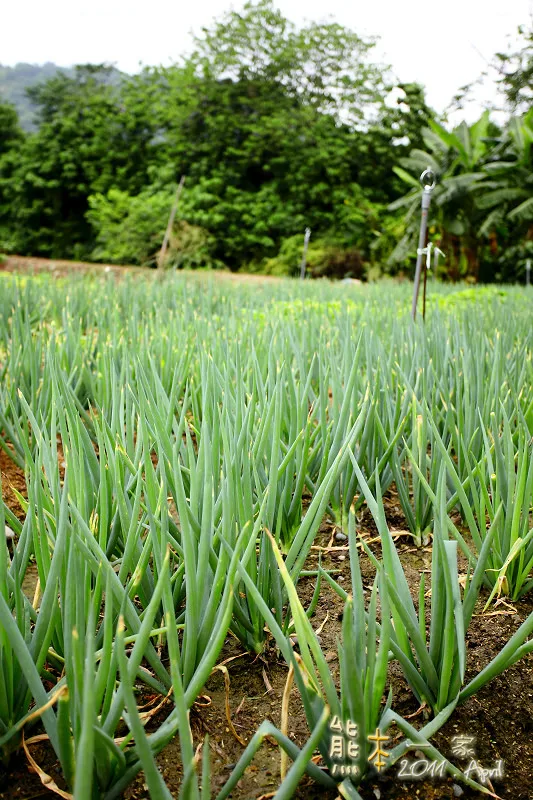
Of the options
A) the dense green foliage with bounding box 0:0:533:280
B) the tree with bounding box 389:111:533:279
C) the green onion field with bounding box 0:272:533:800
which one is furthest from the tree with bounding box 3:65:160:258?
the green onion field with bounding box 0:272:533:800

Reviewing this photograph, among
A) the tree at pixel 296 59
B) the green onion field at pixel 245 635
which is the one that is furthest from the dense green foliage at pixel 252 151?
the green onion field at pixel 245 635

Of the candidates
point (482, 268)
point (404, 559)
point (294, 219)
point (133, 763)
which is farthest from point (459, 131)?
point (133, 763)

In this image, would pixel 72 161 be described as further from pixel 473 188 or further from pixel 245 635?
pixel 245 635

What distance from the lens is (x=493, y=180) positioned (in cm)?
1070

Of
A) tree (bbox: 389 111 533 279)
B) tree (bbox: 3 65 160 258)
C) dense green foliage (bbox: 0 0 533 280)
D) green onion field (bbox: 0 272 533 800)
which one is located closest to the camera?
green onion field (bbox: 0 272 533 800)

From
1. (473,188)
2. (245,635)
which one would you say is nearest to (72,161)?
(473,188)

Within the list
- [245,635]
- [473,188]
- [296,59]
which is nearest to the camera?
[245,635]

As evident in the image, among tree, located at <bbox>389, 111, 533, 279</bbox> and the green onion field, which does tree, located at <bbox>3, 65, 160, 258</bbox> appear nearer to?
tree, located at <bbox>389, 111, 533, 279</bbox>

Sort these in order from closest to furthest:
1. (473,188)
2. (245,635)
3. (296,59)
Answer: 1. (245,635)
2. (473,188)
3. (296,59)

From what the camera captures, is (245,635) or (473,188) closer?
(245,635)

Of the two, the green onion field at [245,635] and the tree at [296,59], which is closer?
the green onion field at [245,635]

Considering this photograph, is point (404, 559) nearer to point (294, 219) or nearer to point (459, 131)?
point (459, 131)

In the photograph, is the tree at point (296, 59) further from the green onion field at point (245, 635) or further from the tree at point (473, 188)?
the green onion field at point (245, 635)

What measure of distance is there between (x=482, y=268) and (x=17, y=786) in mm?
13073
